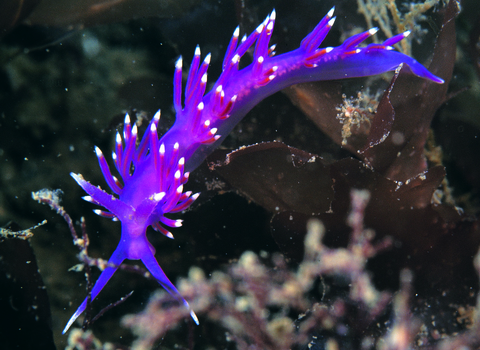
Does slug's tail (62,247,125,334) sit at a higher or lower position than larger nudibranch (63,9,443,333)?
lower

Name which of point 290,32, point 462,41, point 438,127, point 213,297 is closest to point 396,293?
point 213,297

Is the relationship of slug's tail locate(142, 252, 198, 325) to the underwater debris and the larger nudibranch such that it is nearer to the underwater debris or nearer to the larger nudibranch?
the larger nudibranch

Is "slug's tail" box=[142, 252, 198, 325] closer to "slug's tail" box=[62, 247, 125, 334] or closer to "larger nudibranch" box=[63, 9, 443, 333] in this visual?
"larger nudibranch" box=[63, 9, 443, 333]

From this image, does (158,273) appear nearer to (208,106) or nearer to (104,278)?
(104,278)

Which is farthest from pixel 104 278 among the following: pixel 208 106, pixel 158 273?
pixel 208 106

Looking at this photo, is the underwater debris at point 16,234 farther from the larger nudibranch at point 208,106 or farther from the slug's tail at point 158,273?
the slug's tail at point 158,273

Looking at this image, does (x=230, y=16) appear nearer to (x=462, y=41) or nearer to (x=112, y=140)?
(x=112, y=140)

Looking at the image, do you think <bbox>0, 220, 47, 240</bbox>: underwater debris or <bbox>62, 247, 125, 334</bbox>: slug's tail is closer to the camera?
<bbox>62, 247, 125, 334</bbox>: slug's tail

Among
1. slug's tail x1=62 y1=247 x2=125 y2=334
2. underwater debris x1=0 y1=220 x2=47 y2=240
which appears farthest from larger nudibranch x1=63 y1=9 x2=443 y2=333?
underwater debris x1=0 y1=220 x2=47 y2=240

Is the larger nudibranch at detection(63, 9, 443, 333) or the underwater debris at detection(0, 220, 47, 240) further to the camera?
the underwater debris at detection(0, 220, 47, 240)

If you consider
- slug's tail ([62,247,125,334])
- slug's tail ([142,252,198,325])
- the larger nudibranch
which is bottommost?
slug's tail ([142,252,198,325])
